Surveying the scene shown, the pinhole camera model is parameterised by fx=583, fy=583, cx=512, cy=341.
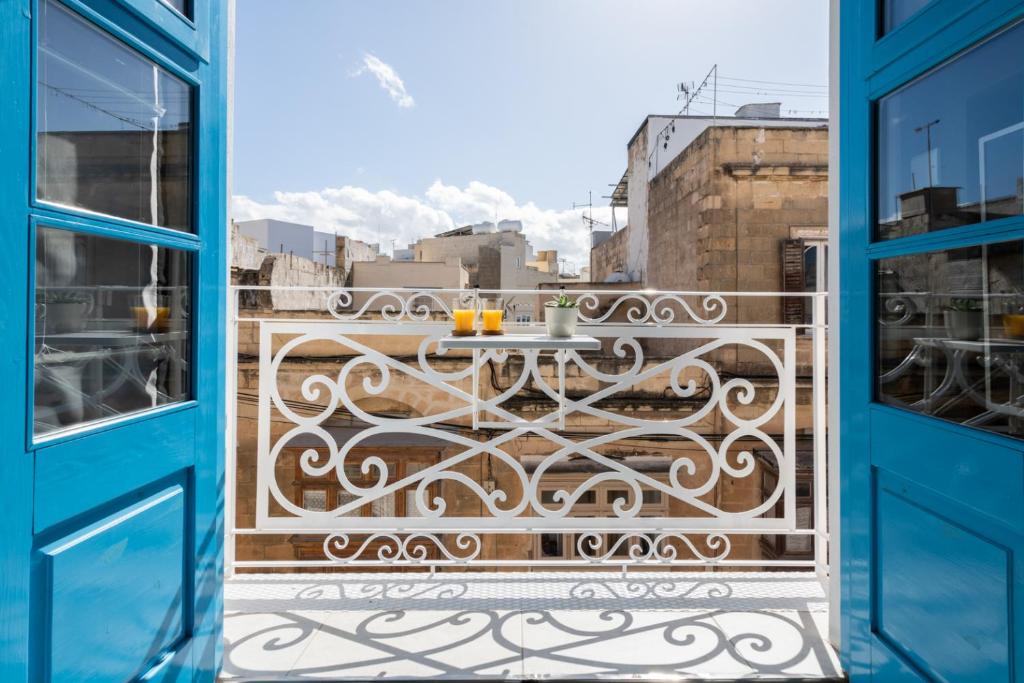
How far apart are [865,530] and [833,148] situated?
3.38 ft

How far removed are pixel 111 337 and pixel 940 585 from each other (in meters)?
1.75

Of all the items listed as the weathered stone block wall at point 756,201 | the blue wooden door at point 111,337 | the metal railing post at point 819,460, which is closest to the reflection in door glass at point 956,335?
the metal railing post at point 819,460

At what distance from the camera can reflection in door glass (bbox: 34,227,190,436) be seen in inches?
39.1

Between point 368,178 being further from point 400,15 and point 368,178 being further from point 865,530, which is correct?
point 865,530

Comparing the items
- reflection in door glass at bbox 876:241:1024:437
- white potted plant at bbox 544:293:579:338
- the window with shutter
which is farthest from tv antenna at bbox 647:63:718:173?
reflection in door glass at bbox 876:241:1024:437

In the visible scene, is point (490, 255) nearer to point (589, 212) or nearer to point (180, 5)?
point (589, 212)

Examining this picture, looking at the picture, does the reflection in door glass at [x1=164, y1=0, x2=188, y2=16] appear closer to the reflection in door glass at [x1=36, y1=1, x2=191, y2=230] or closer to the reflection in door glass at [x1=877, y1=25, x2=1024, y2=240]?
the reflection in door glass at [x1=36, y1=1, x2=191, y2=230]

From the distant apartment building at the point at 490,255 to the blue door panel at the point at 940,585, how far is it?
1750 cm

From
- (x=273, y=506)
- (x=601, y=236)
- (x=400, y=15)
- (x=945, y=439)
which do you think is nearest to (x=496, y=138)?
(x=601, y=236)

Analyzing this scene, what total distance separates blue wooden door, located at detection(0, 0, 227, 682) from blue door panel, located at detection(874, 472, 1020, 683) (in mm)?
1619

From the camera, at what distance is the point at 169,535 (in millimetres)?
1306

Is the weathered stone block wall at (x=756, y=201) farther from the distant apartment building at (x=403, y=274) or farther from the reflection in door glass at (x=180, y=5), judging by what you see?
the reflection in door glass at (x=180, y=5)

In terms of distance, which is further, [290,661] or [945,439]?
[290,661]

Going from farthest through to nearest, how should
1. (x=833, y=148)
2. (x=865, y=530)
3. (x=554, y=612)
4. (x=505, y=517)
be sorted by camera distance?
(x=505, y=517) < (x=554, y=612) < (x=833, y=148) < (x=865, y=530)
